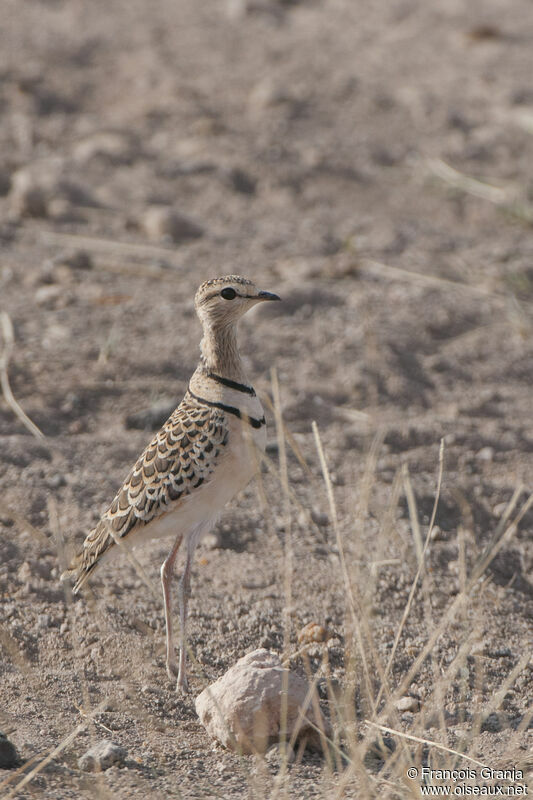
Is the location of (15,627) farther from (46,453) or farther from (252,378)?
(252,378)

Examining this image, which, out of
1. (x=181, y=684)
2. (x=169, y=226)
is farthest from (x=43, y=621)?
(x=169, y=226)

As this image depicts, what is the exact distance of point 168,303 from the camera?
567 centimetres

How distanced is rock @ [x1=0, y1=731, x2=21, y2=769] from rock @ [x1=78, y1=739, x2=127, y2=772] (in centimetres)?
18

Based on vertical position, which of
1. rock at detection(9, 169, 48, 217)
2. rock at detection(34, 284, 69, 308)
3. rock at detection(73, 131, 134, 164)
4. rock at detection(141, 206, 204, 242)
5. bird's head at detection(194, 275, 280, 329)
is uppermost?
rock at detection(73, 131, 134, 164)

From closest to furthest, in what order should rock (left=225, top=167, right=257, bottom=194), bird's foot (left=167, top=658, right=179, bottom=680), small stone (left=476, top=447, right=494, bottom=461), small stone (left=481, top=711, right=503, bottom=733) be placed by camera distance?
small stone (left=481, top=711, right=503, bottom=733) < bird's foot (left=167, top=658, right=179, bottom=680) < small stone (left=476, top=447, right=494, bottom=461) < rock (left=225, top=167, right=257, bottom=194)

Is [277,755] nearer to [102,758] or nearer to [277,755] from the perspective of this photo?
[277,755]

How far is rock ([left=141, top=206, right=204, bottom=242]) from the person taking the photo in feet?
20.6

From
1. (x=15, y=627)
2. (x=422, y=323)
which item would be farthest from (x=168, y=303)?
(x=15, y=627)

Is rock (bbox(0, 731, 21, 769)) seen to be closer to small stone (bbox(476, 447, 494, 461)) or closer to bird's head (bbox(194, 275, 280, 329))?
bird's head (bbox(194, 275, 280, 329))

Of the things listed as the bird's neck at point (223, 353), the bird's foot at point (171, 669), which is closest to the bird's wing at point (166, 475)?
the bird's neck at point (223, 353)

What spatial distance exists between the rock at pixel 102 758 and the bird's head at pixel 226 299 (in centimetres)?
138

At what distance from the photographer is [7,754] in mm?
2836

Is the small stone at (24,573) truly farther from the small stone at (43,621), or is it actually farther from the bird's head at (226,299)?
the bird's head at (226,299)

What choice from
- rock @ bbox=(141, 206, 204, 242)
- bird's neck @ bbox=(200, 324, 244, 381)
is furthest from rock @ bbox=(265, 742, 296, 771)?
rock @ bbox=(141, 206, 204, 242)
